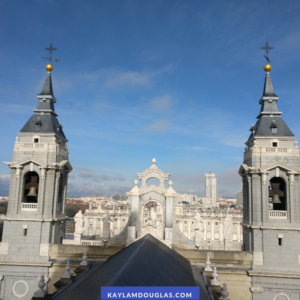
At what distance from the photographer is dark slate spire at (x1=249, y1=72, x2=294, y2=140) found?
20875mm

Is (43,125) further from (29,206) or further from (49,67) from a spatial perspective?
(29,206)

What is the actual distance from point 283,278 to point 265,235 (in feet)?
9.46

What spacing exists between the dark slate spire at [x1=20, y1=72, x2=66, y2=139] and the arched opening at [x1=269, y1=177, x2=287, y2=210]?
648 inches

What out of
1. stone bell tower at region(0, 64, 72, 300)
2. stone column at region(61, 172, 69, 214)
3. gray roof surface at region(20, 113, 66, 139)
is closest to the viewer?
stone bell tower at region(0, 64, 72, 300)

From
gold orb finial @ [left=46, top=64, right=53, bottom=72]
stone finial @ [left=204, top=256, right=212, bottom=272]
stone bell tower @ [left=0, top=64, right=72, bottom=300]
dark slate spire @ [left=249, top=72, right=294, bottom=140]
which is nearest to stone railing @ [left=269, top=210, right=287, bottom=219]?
stone finial @ [left=204, top=256, right=212, bottom=272]

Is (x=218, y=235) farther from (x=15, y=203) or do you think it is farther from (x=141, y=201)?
(x=15, y=203)

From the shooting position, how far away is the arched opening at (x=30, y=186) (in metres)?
21.6

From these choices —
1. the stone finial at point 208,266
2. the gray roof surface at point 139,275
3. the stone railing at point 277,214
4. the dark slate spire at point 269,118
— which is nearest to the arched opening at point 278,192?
the stone railing at point 277,214

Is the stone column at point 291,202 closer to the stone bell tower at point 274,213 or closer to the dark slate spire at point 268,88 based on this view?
the stone bell tower at point 274,213

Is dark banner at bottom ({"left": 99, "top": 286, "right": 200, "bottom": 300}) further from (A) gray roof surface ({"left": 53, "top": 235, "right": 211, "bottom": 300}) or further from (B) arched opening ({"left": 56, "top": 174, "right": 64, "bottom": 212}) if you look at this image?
(B) arched opening ({"left": 56, "top": 174, "right": 64, "bottom": 212})

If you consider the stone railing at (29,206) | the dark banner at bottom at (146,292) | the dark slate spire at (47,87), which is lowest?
the dark banner at bottom at (146,292)

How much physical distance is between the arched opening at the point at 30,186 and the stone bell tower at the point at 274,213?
15468mm

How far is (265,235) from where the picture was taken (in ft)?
64.7

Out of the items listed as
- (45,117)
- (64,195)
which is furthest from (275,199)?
(45,117)
